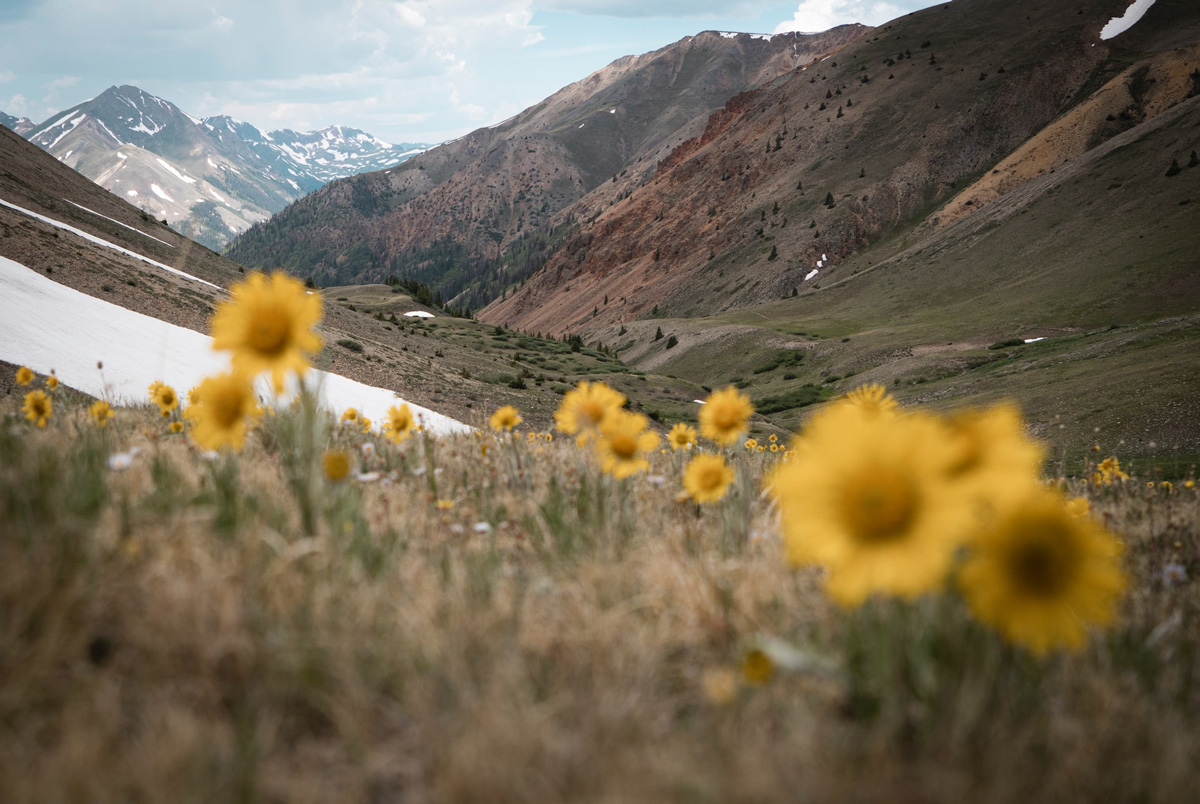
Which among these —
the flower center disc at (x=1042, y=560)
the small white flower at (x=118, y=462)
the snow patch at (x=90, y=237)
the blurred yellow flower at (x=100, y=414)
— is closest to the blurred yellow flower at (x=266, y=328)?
the small white flower at (x=118, y=462)

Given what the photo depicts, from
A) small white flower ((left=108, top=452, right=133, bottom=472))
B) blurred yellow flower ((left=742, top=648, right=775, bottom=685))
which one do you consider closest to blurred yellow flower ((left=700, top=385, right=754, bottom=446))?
blurred yellow flower ((left=742, top=648, right=775, bottom=685))

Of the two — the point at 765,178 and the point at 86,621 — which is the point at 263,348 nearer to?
the point at 86,621

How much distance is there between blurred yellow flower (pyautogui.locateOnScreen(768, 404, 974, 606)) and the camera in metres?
1.38

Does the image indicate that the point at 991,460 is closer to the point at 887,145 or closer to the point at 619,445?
the point at 619,445

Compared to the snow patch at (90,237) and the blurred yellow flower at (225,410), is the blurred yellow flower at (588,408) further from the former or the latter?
the snow patch at (90,237)

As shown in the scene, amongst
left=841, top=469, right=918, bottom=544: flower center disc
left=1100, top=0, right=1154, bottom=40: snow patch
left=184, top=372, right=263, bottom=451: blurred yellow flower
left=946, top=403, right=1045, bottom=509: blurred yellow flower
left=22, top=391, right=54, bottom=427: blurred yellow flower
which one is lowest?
left=841, top=469, right=918, bottom=544: flower center disc

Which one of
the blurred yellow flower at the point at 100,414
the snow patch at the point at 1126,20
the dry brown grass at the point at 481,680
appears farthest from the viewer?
the snow patch at the point at 1126,20

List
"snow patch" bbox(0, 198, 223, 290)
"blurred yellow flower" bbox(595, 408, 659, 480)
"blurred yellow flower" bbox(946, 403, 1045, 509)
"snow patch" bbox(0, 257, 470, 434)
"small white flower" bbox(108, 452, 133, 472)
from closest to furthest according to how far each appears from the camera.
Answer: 1. "blurred yellow flower" bbox(946, 403, 1045, 509)
2. "small white flower" bbox(108, 452, 133, 472)
3. "blurred yellow flower" bbox(595, 408, 659, 480)
4. "snow patch" bbox(0, 257, 470, 434)
5. "snow patch" bbox(0, 198, 223, 290)

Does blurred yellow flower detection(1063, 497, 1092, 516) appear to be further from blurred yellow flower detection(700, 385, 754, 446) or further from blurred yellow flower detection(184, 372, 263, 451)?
blurred yellow flower detection(184, 372, 263, 451)

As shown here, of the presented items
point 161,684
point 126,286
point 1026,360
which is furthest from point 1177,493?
point 1026,360

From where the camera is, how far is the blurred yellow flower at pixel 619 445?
311cm

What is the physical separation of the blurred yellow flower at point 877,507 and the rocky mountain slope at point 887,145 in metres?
63.8

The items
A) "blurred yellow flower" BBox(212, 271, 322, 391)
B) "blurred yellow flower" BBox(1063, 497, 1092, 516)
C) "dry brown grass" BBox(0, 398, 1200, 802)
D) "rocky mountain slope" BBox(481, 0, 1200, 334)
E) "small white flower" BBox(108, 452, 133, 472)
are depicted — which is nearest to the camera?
"dry brown grass" BBox(0, 398, 1200, 802)

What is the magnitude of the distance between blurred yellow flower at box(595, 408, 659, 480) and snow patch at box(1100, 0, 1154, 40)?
100m
